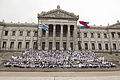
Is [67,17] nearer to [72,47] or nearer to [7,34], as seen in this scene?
[72,47]

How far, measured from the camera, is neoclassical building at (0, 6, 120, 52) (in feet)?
113

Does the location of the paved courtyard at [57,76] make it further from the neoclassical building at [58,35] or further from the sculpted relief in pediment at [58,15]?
the sculpted relief in pediment at [58,15]

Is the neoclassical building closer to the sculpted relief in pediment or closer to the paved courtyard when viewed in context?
the sculpted relief in pediment

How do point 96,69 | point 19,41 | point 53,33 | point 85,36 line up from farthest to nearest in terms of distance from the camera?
point 85,36, point 19,41, point 53,33, point 96,69

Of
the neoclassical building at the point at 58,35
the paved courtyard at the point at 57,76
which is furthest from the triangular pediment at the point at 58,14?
the paved courtyard at the point at 57,76

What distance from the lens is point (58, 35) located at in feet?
121

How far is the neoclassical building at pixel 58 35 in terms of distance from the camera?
3441 centimetres

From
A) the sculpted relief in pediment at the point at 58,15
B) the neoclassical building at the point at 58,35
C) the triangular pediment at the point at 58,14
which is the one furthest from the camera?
the sculpted relief in pediment at the point at 58,15

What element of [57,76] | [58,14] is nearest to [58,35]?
[58,14]

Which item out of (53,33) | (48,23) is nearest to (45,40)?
(53,33)

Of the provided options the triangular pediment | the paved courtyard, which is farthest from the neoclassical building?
the paved courtyard

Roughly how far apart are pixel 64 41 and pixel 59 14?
9.53 metres

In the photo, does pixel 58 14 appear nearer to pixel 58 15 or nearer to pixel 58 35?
pixel 58 15

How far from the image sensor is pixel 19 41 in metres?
37.3
